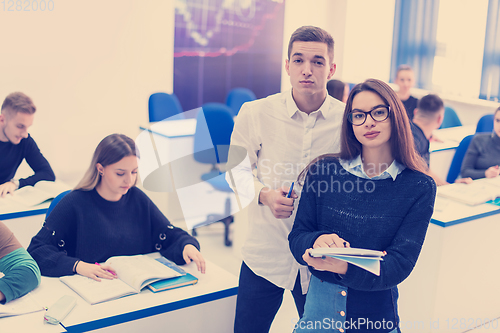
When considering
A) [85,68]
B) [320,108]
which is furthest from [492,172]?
[85,68]

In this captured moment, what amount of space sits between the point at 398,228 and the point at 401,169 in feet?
0.52

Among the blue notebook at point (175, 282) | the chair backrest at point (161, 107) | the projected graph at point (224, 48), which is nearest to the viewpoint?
the blue notebook at point (175, 282)

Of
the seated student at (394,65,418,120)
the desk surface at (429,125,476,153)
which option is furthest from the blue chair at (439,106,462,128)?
the seated student at (394,65,418,120)

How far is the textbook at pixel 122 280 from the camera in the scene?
60.9 inches

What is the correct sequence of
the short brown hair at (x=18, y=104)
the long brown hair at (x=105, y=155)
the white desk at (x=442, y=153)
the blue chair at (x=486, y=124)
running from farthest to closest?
1. the blue chair at (x=486, y=124)
2. the white desk at (x=442, y=153)
3. the short brown hair at (x=18, y=104)
4. the long brown hair at (x=105, y=155)

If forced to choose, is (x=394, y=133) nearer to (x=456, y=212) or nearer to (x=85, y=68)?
(x=456, y=212)

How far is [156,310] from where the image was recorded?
148cm

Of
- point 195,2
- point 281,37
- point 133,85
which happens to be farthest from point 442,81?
point 133,85

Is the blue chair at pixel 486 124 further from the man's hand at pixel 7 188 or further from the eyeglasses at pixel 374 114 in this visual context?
the man's hand at pixel 7 188

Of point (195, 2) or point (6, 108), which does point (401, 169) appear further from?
point (195, 2)

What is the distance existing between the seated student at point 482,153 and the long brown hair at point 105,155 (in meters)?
2.36

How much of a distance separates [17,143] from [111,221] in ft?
4.35

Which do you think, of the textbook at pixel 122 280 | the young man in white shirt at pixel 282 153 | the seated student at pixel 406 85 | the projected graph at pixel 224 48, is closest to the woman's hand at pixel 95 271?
the textbook at pixel 122 280

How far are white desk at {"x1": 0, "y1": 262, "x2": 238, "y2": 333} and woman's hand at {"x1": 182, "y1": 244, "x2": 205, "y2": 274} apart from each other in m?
0.04
